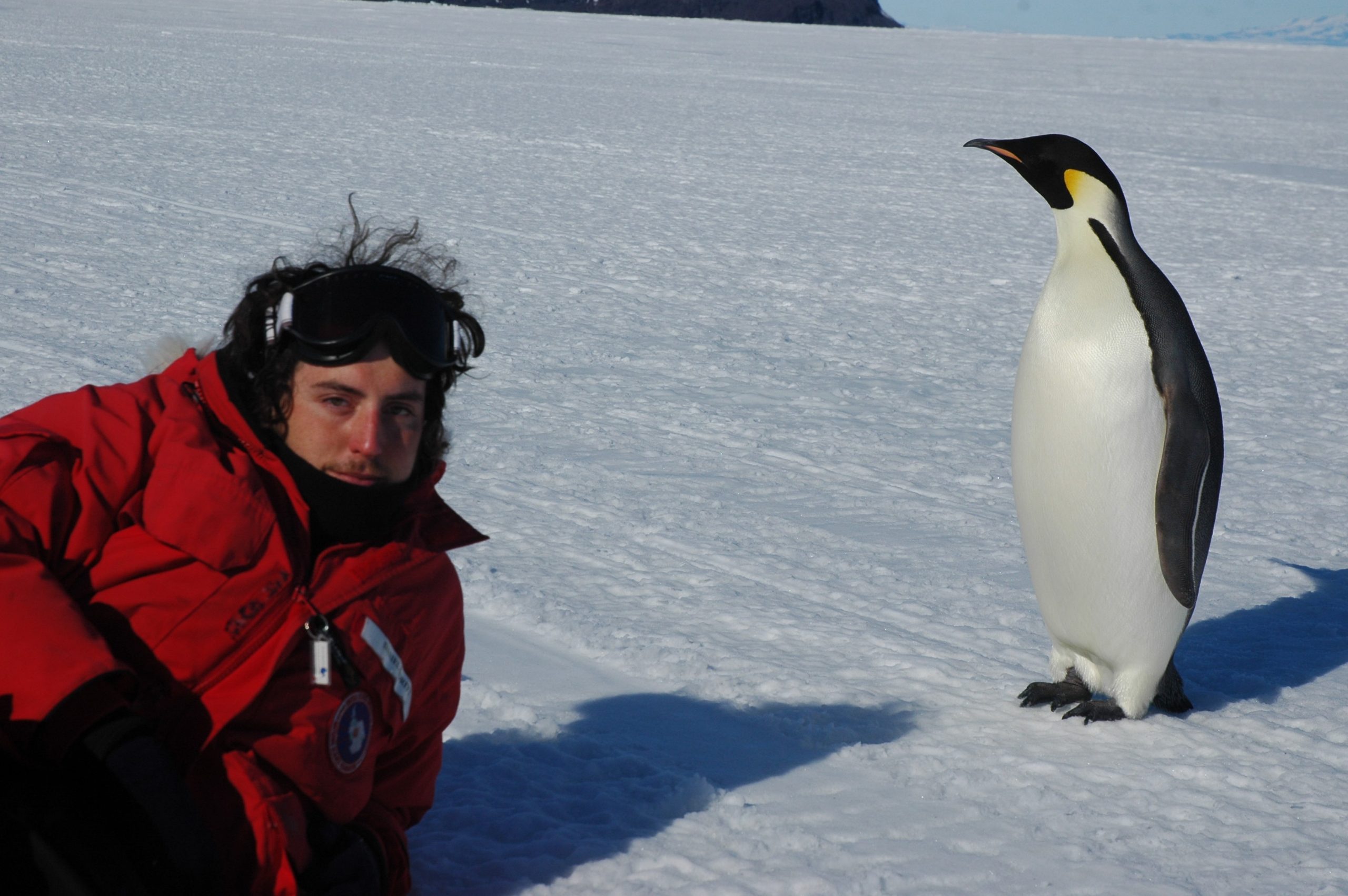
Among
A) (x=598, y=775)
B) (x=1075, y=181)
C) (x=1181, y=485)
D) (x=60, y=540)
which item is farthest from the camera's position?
(x=1075, y=181)

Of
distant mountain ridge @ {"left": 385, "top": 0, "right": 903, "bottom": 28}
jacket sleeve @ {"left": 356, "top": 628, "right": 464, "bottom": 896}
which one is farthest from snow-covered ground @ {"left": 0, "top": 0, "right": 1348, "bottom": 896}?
Result: distant mountain ridge @ {"left": 385, "top": 0, "right": 903, "bottom": 28}

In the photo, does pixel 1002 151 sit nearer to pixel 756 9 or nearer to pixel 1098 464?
pixel 1098 464

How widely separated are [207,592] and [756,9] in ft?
284

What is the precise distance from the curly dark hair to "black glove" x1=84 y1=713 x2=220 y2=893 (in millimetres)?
382

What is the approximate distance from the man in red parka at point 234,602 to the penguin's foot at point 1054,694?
1.26 m

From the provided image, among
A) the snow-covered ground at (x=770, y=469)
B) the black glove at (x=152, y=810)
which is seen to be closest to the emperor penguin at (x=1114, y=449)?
the snow-covered ground at (x=770, y=469)

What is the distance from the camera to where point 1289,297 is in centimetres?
647

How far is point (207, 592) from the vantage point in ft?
4.23

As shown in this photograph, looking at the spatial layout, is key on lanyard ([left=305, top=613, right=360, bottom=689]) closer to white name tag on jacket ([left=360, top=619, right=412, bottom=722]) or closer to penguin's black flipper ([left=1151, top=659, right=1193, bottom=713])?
white name tag on jacket ([left=360, top=619, right=412, bottom=722])

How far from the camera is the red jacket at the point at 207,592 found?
4.10 feet

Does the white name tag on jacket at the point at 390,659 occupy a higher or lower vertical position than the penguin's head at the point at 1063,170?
lower


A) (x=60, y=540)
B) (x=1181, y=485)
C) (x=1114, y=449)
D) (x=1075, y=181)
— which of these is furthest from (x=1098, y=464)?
(x=60, y=540)

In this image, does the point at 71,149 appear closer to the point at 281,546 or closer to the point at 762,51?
the point at 281,546

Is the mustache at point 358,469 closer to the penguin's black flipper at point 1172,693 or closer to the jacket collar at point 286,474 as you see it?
the jacket collar at point 286,474
